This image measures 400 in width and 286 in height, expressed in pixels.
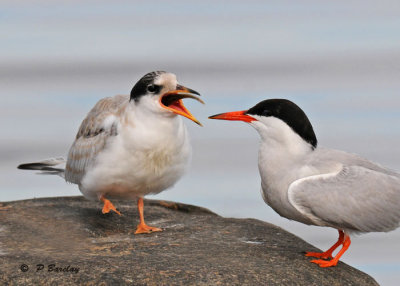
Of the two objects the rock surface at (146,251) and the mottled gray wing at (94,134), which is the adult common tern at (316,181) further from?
the mottled gray wing at (94,134)

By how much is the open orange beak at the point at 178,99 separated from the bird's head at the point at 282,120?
0.60 meters

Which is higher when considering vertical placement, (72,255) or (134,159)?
(134,159)

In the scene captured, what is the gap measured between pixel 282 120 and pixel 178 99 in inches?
44.5

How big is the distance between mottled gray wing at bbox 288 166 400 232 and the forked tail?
9.48 ft

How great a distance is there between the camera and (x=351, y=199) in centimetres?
584

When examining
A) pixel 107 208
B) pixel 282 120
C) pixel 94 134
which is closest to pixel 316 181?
pixel 282 120

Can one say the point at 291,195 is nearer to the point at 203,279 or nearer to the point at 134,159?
the point at 203,279

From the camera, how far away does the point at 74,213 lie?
7.07 m

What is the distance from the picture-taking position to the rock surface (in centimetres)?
528

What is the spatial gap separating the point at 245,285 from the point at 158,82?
6.60 feet

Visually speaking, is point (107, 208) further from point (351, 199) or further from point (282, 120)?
point (351, 199)

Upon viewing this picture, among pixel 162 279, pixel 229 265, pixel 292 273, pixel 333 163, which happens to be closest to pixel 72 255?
pixel 162 279

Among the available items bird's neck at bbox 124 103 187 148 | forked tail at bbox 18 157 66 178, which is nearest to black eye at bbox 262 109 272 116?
bird's neck at bbox 124 103 187 148

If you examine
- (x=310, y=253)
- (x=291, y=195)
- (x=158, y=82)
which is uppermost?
(x=158, y=82)
